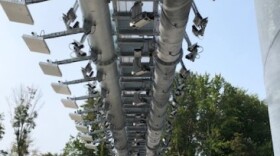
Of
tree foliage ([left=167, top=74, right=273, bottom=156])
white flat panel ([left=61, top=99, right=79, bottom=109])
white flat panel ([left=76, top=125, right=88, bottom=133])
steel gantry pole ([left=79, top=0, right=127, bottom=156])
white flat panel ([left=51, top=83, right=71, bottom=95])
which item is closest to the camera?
steel gantry pole ([left=79, top=0, right=127, bottom=156])

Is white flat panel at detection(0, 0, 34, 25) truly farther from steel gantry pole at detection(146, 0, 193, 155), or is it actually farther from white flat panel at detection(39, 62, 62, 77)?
steel gantry pole at detection(146, 0, 193, 155)

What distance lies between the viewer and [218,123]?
2727 centimetres

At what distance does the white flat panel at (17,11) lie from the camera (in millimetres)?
5262

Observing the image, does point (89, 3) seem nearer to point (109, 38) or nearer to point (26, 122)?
point (109, 38)

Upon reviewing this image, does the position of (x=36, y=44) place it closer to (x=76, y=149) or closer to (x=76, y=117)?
(x=76, y=117)

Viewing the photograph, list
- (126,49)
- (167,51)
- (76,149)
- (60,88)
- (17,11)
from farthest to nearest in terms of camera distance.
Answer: (76,149) < (60,88) < (126,49) < (167,51) < (17,11)

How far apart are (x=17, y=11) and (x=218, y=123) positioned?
2340 centimetres

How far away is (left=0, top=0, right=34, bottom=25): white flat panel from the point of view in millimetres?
5262

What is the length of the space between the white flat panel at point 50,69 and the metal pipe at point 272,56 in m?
5.49

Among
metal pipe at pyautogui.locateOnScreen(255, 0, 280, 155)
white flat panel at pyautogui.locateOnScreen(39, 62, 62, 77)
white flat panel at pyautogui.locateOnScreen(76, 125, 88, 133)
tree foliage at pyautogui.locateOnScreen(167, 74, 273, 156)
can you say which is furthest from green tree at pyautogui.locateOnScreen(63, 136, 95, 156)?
metal pipe at pyautogui.locateOnScreen(255, 0, 280, 155)

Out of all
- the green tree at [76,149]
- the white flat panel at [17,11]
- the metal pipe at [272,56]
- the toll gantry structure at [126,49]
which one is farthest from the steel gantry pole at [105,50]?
the green tree at [76,149]

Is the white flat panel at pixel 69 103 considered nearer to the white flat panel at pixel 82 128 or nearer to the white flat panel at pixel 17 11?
the white flat panel at pixel 82 128

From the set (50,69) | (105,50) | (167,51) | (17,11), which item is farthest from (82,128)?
(17,11)

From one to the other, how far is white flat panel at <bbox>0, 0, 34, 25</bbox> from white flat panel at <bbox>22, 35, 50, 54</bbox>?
0.79 metres
